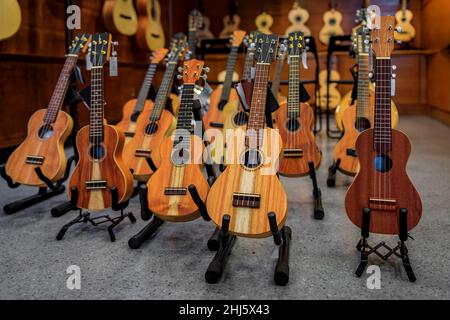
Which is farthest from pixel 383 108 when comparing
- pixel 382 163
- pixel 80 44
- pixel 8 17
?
pixel 8 17

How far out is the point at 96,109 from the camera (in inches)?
93.6

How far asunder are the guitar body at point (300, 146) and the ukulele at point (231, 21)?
19.1ft

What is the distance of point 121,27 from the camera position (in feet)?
17.7

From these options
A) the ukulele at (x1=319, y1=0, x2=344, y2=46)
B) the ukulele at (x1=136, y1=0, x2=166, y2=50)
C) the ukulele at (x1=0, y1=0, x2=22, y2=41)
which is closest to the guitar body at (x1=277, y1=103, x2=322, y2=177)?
the ukulele at (x1=0, y1=0, x2=22, y2=41)

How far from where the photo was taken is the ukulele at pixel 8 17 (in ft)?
11.1

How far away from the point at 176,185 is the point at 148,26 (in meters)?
4.55

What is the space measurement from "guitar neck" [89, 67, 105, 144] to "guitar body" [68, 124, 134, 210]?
1.6 inches

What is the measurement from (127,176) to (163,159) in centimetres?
26

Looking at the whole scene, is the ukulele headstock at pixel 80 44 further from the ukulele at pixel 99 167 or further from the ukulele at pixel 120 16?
the ukulele at pixel 120 16

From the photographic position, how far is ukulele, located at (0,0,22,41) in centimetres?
340

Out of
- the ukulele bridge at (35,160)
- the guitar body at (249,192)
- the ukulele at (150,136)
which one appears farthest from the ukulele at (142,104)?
the guitar body at (249,192)
